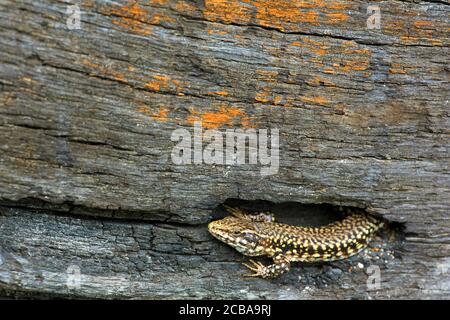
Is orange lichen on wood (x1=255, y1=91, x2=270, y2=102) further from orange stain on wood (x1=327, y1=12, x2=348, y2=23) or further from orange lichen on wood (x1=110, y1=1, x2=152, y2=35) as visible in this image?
orange lichen on wood (x1=110, y1=1, x2=152, y2=35)

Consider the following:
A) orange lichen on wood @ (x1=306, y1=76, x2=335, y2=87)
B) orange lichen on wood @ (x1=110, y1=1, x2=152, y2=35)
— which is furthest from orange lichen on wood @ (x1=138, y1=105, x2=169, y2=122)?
orange lichen on wood @ (x1=306, y1=76, x2=335, y2=87)

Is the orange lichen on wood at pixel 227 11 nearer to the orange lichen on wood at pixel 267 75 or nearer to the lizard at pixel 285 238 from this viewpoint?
the orange lichen on wood at pixel 267 75

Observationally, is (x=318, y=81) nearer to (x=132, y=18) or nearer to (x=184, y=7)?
(x=184, y=7)

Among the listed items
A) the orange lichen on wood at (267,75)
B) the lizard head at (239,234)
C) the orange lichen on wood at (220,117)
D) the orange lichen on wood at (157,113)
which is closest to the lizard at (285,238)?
the lizard head at (239,234)

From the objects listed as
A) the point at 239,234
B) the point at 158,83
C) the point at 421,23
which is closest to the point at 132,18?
the point at 158,83

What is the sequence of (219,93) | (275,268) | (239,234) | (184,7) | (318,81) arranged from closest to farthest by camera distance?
1. (184,7)
2. (219,93)
3. (318,81)
4. (239,234)
5. (275,268)

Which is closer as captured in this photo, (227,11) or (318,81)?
(227,11)
